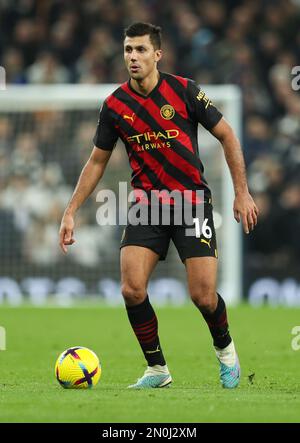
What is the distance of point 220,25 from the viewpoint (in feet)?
65.9

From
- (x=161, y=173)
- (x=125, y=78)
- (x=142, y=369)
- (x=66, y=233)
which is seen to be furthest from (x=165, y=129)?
(x=125, y=78)

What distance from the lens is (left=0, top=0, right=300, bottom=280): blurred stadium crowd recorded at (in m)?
17.4

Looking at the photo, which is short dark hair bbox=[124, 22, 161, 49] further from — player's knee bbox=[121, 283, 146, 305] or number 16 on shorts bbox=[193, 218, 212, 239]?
player's knee bbox=[121, 283, 146, 305]

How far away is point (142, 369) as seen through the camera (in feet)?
30.8

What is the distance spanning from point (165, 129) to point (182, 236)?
29.8 inches

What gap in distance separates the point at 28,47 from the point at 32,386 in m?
13.2

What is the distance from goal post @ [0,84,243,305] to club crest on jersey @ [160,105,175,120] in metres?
8.88

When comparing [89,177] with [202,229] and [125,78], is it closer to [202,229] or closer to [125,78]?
[202,229]

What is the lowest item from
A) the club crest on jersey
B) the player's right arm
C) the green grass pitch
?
the green grass pitch

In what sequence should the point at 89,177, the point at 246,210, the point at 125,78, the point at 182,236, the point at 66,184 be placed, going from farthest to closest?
the point at 125,78 < the point at 66,184 < the point at 89,177 < the point at 182,236 < the point at 246,210

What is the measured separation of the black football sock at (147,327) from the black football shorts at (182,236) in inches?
15.8

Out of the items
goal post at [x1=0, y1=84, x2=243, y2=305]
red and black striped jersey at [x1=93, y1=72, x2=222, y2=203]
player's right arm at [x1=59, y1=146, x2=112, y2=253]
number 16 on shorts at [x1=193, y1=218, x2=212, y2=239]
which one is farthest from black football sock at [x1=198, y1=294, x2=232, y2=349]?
goal post at [x1=0, y1=84, x2=243, y2=305]

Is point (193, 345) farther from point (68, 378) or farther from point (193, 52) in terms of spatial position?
point (193, 52)

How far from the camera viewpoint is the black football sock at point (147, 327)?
794 cm
